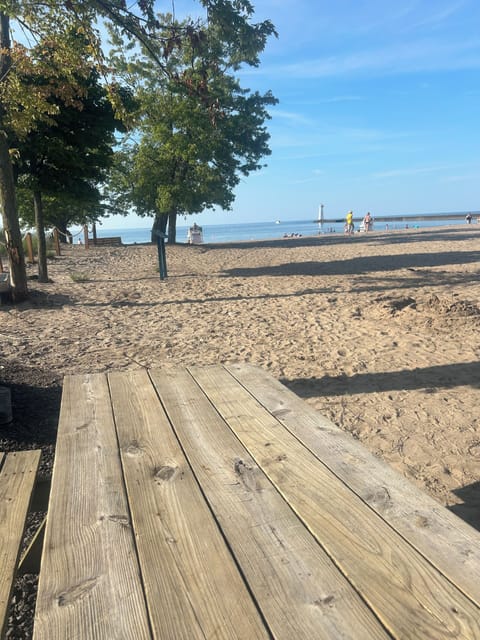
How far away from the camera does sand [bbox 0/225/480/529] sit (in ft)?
13.4

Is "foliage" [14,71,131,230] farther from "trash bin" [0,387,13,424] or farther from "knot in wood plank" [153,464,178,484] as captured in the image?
"knot in wood plank" [153,464,178,484]

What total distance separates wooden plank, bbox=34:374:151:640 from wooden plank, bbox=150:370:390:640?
0.27 metres

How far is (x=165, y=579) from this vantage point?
116 centimetres

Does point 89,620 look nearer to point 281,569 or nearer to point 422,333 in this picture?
point 281,569

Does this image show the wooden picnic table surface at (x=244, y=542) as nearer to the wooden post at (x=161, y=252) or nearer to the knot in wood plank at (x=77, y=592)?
the knot in wood plank at (x=77, y=592)

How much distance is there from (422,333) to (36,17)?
740cm

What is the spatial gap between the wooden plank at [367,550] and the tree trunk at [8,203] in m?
8.60

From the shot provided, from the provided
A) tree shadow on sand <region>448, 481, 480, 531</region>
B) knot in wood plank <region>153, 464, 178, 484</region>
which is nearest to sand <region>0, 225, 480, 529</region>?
tree shadow on sand <region>448, 481, 480, 531</region>

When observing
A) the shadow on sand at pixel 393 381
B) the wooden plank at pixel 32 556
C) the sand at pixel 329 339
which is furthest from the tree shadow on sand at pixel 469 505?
the wooden plank at pixel 32 556

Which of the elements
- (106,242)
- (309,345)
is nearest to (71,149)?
(309,345)

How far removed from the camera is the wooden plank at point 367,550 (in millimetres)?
1044

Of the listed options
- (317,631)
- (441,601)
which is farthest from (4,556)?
→ (441,601)

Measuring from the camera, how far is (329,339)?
7105mm

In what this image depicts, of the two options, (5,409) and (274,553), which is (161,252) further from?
(274,553)
